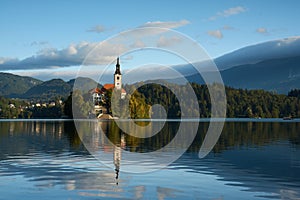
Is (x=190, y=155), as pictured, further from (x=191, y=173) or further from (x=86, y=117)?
(x=86, y=117)

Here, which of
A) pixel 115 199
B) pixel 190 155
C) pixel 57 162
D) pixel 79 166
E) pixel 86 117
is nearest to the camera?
pixel 115 199

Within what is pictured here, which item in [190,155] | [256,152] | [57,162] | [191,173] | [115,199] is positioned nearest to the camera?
[115,199]

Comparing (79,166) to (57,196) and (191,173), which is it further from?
(57,196)

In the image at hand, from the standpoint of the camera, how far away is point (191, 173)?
90.5 ft

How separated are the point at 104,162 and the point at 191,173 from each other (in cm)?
885

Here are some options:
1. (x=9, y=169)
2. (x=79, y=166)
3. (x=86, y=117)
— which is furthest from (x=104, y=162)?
(x=86, y=117)

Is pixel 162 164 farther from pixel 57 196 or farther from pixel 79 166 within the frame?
pixel 57 196

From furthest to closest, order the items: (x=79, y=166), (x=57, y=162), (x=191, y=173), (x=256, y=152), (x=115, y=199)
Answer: (x=256, y=152), (x=57, y=162), (x=79, y=166), (x=191, y=173), (x=115, y=199)

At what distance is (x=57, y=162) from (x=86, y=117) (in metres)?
161

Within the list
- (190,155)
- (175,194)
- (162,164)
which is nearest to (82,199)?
(175,194)

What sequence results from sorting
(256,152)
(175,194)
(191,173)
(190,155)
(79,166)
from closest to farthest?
1. (175,194)
2. (191,173)
3. (79,166)
4. (190,155)
5. (256,152)

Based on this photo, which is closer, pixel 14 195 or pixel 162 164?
pixel 14 195

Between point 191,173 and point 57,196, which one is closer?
point 57,196

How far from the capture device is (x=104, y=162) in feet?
111
